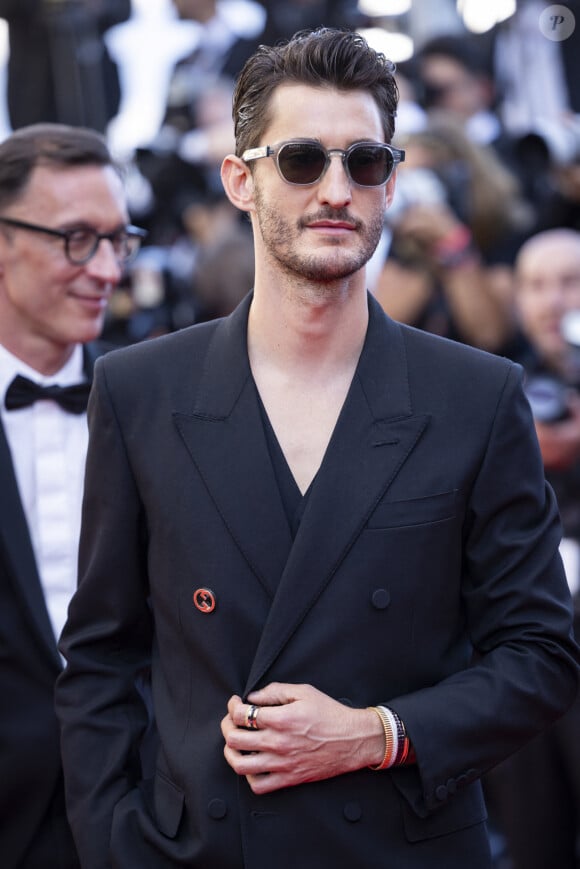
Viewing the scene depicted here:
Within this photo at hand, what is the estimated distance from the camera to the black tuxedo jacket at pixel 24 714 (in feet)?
11.0

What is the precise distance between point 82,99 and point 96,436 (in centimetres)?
768

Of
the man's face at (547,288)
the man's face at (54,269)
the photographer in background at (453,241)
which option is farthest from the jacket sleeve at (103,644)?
the photographer in background at (453,241)

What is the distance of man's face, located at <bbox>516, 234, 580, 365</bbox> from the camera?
5137mm

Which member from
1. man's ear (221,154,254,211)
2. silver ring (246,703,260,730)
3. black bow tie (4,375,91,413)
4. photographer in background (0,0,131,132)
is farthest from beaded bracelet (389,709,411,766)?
photographer in background (0,0,131,132)

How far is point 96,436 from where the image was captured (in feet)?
9.36

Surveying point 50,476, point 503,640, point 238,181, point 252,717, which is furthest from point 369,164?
point 50,476

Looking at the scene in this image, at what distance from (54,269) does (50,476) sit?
646 millimetres

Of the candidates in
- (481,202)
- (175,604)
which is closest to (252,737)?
(175,604)

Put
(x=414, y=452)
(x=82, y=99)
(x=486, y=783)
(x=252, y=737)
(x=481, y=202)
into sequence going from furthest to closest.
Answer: (x=82, y=99) < (x=481, y=202) < (x=486, y=783) < (x=414, y=452) < (x=252, y=737)

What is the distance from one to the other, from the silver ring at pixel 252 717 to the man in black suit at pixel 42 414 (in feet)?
3.17

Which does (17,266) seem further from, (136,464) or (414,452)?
(414,452)

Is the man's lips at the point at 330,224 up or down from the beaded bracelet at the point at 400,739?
up

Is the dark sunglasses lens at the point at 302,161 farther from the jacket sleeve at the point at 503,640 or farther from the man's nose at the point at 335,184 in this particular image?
the jacket sleeve at the point at 503,640

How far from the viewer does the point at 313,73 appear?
2.73 m
